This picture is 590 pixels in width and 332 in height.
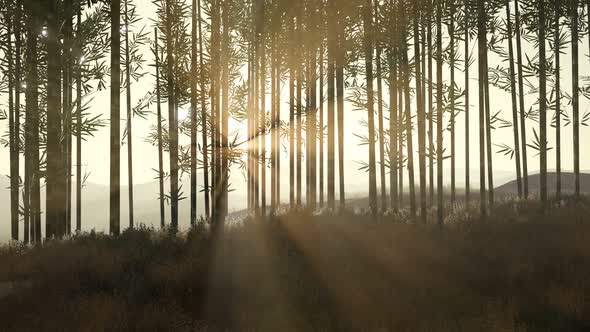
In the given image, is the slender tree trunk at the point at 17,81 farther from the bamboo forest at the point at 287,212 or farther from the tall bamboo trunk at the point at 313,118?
the tall bamboo trunk at the point at 313,118

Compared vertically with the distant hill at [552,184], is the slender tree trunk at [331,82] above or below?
above

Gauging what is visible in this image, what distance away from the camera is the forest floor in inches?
235

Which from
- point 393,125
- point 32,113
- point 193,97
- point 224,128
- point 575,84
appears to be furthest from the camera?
point 575,84

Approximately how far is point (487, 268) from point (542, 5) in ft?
35.9

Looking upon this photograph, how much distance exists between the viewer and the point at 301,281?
7.36 meters

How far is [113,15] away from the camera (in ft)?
38.3

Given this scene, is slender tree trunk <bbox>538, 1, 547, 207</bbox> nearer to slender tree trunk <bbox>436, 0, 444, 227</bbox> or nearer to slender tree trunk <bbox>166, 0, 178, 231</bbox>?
slender tree trunk <bbox>436, 0, 444, 227</bbox>

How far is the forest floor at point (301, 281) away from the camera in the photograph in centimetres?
598

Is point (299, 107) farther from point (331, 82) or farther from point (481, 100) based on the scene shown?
point (481, 100)

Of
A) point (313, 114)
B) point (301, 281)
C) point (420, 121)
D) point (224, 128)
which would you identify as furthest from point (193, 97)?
point (301, 281)

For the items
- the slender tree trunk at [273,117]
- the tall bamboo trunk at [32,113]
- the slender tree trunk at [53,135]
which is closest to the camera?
the slender tree trunk at [53,135]

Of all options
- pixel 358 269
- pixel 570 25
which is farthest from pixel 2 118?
pixel 570 25

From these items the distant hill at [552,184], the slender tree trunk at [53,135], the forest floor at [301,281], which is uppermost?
the slender tree trunk at [53,135]

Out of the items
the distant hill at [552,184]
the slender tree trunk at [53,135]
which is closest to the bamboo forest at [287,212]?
the slender tree trunk at [53,135]
